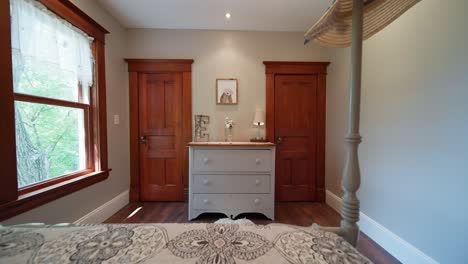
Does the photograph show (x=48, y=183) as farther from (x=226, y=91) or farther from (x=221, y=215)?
(x=226, y=91)

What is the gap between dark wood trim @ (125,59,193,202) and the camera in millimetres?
2826

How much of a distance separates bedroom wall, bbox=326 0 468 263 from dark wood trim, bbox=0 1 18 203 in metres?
3.02

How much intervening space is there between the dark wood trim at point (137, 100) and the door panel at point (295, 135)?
132 cm

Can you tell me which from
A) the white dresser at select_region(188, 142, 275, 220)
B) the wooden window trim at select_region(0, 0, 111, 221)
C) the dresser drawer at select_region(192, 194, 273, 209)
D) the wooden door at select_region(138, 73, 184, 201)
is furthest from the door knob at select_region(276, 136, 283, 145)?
the wooden window trim at select_region(0, 0, 111, 221)

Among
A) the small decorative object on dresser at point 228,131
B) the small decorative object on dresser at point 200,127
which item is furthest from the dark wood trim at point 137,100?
the small decorative object on dresser at point 228,131

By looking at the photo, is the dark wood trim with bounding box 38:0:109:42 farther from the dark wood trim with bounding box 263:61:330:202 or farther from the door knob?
the door knob

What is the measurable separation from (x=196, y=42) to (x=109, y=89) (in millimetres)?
1358

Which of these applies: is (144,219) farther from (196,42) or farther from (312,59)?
(312,59)

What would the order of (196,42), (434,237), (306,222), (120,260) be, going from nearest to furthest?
1. (120,260)
2. (434,237)
3. (306,222)
4. (196,42)

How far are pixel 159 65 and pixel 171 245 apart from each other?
2.70 m

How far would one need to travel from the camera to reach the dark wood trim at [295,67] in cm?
288

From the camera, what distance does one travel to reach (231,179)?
2359 mm

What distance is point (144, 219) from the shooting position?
93.0 inches

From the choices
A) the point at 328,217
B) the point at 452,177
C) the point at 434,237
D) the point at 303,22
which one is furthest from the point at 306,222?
the point at 303,22
